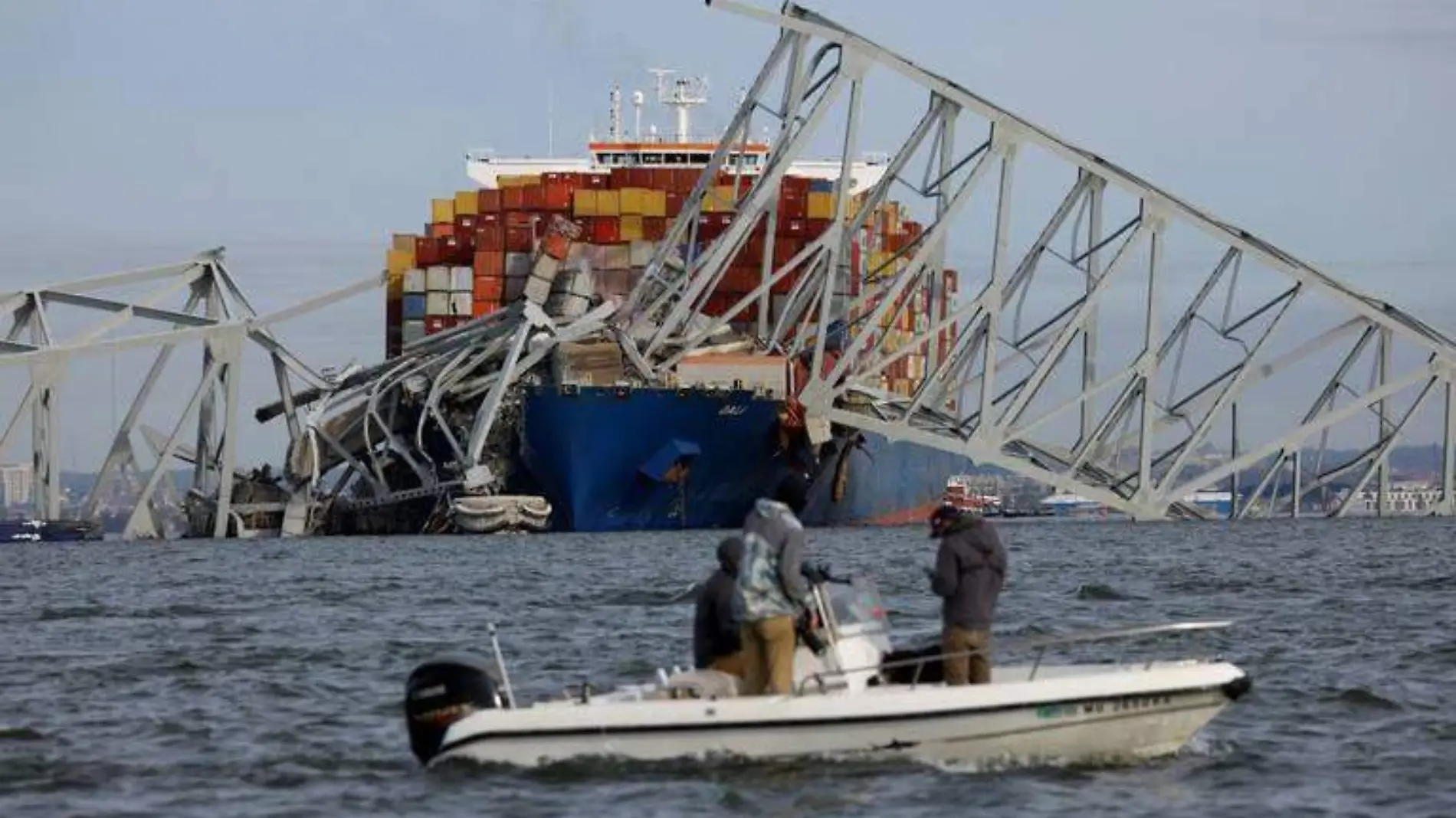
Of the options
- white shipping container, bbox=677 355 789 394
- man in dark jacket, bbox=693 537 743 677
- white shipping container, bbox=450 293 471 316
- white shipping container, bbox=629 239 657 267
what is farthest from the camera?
white shipping container, bbox=450 293 471 316

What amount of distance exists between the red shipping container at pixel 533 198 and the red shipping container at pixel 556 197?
6 centimetres

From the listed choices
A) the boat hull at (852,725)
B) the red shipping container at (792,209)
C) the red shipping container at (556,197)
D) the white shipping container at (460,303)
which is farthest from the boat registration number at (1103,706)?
the red shipping container at (556,197)

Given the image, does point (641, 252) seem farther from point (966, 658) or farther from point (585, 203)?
point (966, 658)

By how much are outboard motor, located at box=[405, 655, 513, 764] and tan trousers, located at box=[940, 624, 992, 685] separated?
2818mm

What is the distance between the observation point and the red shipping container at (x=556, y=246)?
8938cm

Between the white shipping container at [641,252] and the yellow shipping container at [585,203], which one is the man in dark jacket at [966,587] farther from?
the yellow shipping container at [585,203]

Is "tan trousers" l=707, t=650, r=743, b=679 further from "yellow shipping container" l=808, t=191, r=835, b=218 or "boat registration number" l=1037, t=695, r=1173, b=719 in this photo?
"yellow shipping container" l=808, t=191, r=835, b=218

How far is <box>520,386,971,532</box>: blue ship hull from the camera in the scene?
268 feet

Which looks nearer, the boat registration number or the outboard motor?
the boat registration number

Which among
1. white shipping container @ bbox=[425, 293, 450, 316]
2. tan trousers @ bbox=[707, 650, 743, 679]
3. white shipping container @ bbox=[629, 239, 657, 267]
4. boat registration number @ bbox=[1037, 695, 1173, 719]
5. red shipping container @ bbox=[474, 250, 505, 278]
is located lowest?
boat registration number @ bbox=[1037, 695, 1173, 719]

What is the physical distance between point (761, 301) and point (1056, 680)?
6604cm

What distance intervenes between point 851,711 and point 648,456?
64.3 metres

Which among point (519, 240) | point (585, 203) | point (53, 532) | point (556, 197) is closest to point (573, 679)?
point (53, 532)

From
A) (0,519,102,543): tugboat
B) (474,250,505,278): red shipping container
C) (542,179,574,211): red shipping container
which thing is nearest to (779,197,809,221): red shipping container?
(542,179,574,211): red shipping container
